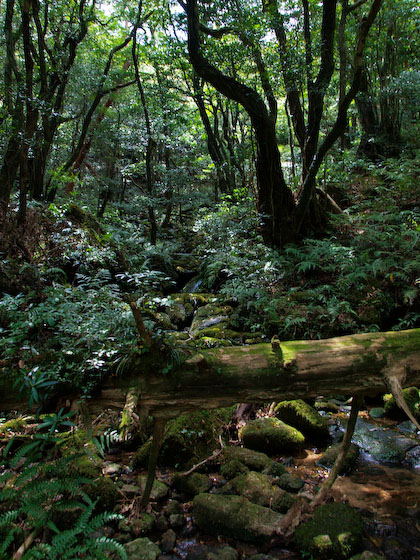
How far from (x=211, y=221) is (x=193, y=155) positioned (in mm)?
5284

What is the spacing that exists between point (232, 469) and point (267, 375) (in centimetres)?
149

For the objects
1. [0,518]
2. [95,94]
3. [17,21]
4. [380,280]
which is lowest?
[0,518]

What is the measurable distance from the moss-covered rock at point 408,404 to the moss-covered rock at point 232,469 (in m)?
2.48

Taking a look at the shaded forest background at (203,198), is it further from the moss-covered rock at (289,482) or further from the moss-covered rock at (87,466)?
the moss-covered rock at (289,482)

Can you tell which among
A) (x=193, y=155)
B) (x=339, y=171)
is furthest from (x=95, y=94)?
(x=339, y=171)

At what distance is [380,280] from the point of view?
658 centimetres

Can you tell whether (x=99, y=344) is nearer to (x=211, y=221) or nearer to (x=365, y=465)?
(x=365, y=465)

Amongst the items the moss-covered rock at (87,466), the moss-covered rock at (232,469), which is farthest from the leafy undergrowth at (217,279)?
the moss-covered rock at (232,469)

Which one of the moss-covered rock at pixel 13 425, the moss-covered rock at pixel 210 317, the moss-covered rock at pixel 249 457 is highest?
the moss-covered rock at pixel 210 317

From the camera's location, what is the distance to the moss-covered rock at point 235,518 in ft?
9.86

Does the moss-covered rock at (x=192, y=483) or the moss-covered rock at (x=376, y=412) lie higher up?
the moss-covered rock at (x=376, y=412)

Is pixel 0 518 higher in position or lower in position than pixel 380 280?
lower

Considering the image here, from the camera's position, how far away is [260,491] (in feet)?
11.2

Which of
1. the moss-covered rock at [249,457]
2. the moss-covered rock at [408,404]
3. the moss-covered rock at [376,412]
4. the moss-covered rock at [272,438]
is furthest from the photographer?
the moss-covered rock at [376,412]
